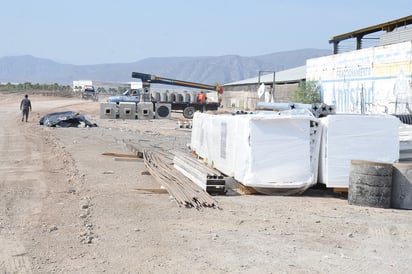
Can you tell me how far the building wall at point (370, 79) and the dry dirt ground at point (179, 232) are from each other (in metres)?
14.5

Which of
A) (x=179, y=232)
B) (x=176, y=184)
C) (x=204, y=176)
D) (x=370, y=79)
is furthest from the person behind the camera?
(x=370, y=79)

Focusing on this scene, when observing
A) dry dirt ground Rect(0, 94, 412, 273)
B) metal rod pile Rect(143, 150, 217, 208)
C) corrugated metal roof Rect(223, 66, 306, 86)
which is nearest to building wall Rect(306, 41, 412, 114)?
corrugated metal roof Rect(223, 66, 306, 86)

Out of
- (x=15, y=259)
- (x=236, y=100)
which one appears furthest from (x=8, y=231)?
(x=236, y=100)

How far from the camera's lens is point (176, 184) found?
11156mm

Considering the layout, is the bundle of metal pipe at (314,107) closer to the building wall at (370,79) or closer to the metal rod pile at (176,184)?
the metal rod pile at (176,184)

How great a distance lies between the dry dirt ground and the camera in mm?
6434

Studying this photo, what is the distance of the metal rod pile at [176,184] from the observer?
966 centimetres

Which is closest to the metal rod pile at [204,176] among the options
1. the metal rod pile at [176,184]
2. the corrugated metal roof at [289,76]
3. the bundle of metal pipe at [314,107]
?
the metal rod pile at [176,184]

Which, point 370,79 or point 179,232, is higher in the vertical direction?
point 370,79

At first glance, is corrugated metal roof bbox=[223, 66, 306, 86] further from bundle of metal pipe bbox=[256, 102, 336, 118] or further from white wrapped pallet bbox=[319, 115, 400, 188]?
white wrapped pallet bbox=[319, 115, 400, 188]

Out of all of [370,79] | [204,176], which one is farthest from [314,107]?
[370,79]

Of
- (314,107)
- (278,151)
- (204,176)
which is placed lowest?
(204,176)

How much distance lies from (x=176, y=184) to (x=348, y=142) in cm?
336

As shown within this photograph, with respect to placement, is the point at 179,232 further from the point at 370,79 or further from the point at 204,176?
the point at 370,79
